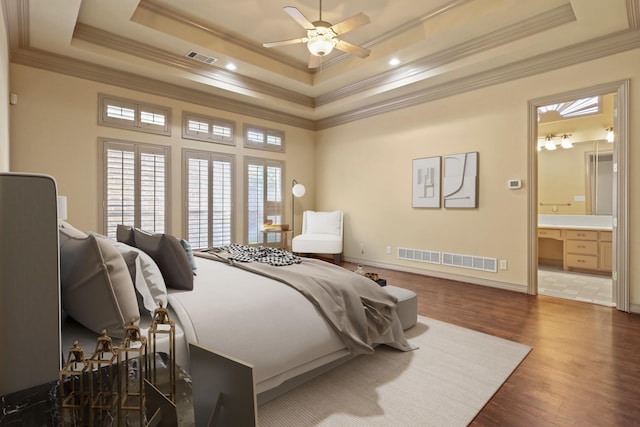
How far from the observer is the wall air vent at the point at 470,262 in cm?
448

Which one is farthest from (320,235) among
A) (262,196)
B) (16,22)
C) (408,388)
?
(16,22)

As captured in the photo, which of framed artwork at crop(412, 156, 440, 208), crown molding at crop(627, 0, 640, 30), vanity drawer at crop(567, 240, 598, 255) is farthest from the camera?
vanity drawer at crop(567, 240, 598, 255)

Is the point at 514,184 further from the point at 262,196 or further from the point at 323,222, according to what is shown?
the point at 262,196

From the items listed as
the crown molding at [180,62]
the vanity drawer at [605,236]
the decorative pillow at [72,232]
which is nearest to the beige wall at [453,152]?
the crown molding at [180,62]

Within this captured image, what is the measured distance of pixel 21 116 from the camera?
3.93 meters

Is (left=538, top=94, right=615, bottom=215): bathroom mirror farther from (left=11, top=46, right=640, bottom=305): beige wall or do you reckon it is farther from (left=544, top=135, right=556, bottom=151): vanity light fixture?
(left=11, top=46, right=640, bottom=305): beige wall

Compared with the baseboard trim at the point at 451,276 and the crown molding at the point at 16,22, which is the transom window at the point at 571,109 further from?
the crown molding at the point at 16,22

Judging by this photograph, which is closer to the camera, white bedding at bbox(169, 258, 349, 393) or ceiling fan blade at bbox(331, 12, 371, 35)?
white bedding at bbox(169, 258, 349, 393)

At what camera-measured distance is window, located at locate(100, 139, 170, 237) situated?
4.52m

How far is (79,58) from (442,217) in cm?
542

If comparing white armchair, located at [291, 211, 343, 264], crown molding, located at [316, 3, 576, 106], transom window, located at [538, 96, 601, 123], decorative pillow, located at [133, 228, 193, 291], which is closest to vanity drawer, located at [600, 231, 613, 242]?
transom window, located at [538, 96, 601, 123]

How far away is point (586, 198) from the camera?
5.94 metres

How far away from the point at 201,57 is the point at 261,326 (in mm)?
4201

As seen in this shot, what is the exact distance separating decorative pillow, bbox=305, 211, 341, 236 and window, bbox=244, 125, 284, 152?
1.48 metres
